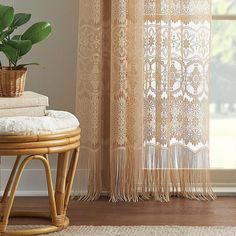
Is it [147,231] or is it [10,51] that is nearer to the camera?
[10,51]

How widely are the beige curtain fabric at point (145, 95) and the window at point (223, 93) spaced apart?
10.1 inches

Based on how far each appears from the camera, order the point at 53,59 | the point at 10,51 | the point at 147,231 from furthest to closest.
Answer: the point at 53,59
the point at 147,231
the point at 10,51

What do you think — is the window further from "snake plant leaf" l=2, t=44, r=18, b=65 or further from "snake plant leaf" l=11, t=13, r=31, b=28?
"snake plant leaf" l=2, t=44, r=18, b=65

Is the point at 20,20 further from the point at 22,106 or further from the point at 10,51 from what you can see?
the point at 22,106

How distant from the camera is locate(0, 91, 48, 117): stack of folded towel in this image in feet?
7.84

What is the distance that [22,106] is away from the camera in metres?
2.43

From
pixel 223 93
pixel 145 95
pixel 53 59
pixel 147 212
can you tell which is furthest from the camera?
pixel 223 93

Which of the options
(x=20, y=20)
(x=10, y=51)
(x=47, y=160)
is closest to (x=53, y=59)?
(x=20, y=20)

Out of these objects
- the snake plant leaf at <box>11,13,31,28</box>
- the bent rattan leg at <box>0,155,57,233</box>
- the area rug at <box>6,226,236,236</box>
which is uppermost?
the snake plant leaf at <box>11,13,31,28</box>

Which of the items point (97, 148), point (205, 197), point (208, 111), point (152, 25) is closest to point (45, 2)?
point (152, 25)

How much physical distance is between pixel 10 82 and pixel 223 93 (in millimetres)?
1215

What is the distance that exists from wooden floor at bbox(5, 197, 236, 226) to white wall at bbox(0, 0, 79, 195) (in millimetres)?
177

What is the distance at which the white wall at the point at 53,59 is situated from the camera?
3082mm

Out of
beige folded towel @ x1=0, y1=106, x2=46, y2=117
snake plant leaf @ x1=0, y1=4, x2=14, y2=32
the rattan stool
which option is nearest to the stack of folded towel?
beige folded towel @ x1=0, y1=106, x2=46, y2=117
